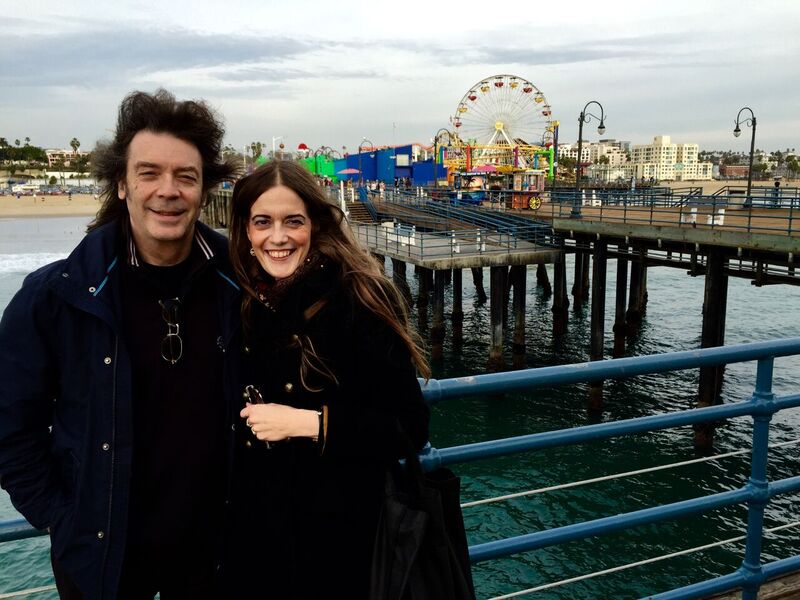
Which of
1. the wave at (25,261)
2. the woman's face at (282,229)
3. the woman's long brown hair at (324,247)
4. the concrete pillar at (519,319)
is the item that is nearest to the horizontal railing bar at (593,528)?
the woman's long brown hair at (324,247)

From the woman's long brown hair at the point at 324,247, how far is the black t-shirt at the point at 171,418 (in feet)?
0.47

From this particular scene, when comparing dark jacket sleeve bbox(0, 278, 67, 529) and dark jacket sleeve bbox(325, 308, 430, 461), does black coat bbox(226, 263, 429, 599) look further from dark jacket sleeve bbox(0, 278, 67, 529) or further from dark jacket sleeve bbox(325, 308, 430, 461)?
dark jacket sleeve bbox(0, 278, 67, 529)

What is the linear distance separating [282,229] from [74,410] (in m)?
0.81

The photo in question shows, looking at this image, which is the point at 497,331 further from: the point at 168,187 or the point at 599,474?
the point at 168,187

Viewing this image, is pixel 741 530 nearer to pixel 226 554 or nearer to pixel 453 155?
pixel 226 554

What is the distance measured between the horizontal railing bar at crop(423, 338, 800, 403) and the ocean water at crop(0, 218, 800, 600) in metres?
6.51

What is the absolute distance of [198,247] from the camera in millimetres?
2166

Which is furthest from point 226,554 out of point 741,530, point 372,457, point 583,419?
point 583,419

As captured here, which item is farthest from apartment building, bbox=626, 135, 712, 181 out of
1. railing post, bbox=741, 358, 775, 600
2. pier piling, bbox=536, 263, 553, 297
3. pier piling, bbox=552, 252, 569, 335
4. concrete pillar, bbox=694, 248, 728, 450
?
railing post, bbox=741, 358, 775, 600

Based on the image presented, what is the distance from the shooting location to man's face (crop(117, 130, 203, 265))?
2029 millimetres

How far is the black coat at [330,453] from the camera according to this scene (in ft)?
6.06

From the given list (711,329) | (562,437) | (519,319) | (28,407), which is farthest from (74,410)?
(519,319)

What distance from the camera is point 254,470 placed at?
6.41ft

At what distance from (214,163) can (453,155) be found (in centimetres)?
5058
